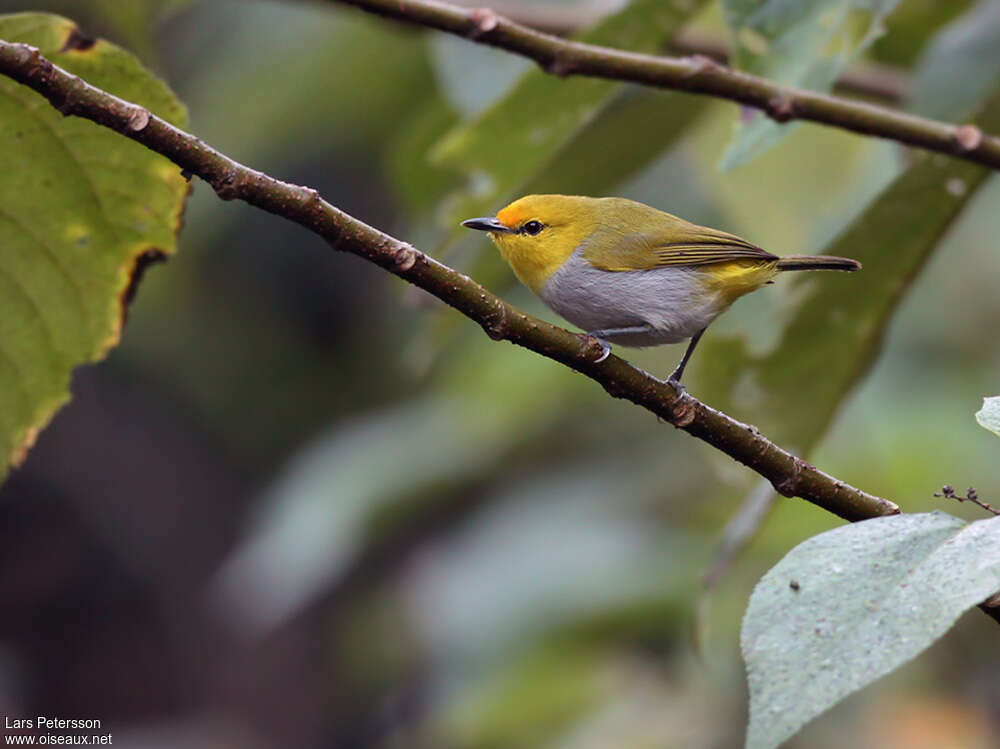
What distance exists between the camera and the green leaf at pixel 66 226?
1791mm

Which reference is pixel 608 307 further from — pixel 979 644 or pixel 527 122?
pixel 979 644

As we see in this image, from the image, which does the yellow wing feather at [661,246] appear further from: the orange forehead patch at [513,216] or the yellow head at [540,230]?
the orange forehead patch at [513,216]

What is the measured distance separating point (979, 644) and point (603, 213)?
5.54 feet

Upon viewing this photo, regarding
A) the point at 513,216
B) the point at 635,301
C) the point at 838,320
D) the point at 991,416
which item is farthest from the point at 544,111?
the point at 991,416

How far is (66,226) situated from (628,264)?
1089mm

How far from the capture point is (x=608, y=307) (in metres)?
2.35

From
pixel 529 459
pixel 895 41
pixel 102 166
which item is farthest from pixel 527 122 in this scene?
pixel 529 459

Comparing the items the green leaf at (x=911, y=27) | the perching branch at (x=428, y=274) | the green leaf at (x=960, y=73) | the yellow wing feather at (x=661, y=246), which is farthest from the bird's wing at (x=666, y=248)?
the green leaf at (x=911, y=27)

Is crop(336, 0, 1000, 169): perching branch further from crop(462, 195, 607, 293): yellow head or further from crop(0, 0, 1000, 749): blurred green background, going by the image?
crop(462, 195, 607, 293): yellow head

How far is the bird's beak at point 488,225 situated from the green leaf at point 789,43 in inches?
22.5

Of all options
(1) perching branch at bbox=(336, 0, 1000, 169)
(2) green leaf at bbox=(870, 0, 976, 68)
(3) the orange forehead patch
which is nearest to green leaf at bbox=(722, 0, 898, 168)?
(1) perching branch at bbox=(336, 0, 1000, 169)

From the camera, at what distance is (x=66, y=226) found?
1.89 metres

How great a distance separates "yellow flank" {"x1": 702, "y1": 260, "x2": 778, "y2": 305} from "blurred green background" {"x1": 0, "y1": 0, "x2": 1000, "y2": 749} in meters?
0.10

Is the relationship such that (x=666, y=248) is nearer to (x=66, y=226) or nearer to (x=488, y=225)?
(x=488, y=225)
